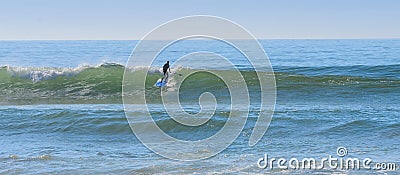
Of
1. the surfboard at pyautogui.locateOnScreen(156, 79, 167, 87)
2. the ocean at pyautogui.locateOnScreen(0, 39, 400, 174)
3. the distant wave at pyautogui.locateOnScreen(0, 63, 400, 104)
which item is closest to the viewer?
the ocean at pyautogui.locateOnScreen(0, 39, 400, 174)

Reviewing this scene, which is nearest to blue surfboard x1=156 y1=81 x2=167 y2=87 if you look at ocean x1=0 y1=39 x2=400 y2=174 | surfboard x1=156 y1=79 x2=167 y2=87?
surfboard x1=156 y1=79 x2=167 y2=87

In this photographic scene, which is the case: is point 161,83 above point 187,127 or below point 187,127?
above

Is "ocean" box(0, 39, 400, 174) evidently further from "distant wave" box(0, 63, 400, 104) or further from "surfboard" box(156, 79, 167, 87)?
"surfboard" box(156, 79, 167, 87)

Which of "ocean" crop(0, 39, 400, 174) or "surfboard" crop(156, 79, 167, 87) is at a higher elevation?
"surfboard" crop(156, 79, 167, 87)

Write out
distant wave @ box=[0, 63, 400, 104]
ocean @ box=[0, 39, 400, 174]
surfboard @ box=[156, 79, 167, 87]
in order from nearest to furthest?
ocean @ box=[0, 39, 400, 174]
distant wave @ box=[0, 63, 400, 104]
surfboard @ box=[156, 79, 167, 87]

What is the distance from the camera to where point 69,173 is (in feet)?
26.0

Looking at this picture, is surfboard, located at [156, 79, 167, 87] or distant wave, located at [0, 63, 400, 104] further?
surfboard, located at [156, 79, 167, 87]

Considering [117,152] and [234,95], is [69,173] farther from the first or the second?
[234,95]

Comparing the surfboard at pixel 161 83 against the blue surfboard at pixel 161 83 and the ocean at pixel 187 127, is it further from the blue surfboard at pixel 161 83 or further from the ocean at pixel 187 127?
the ocean at pixel 187 127

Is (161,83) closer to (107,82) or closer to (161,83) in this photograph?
→ (161,83)

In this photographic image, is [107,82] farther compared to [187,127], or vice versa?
[107,82]

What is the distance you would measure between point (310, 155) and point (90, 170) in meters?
3.48

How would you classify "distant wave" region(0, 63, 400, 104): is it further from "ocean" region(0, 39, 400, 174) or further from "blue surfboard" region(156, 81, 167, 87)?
"blue surfboard" region(156, 81, 167, 87)

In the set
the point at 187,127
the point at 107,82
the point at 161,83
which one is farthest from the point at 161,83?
the point at 187,127
